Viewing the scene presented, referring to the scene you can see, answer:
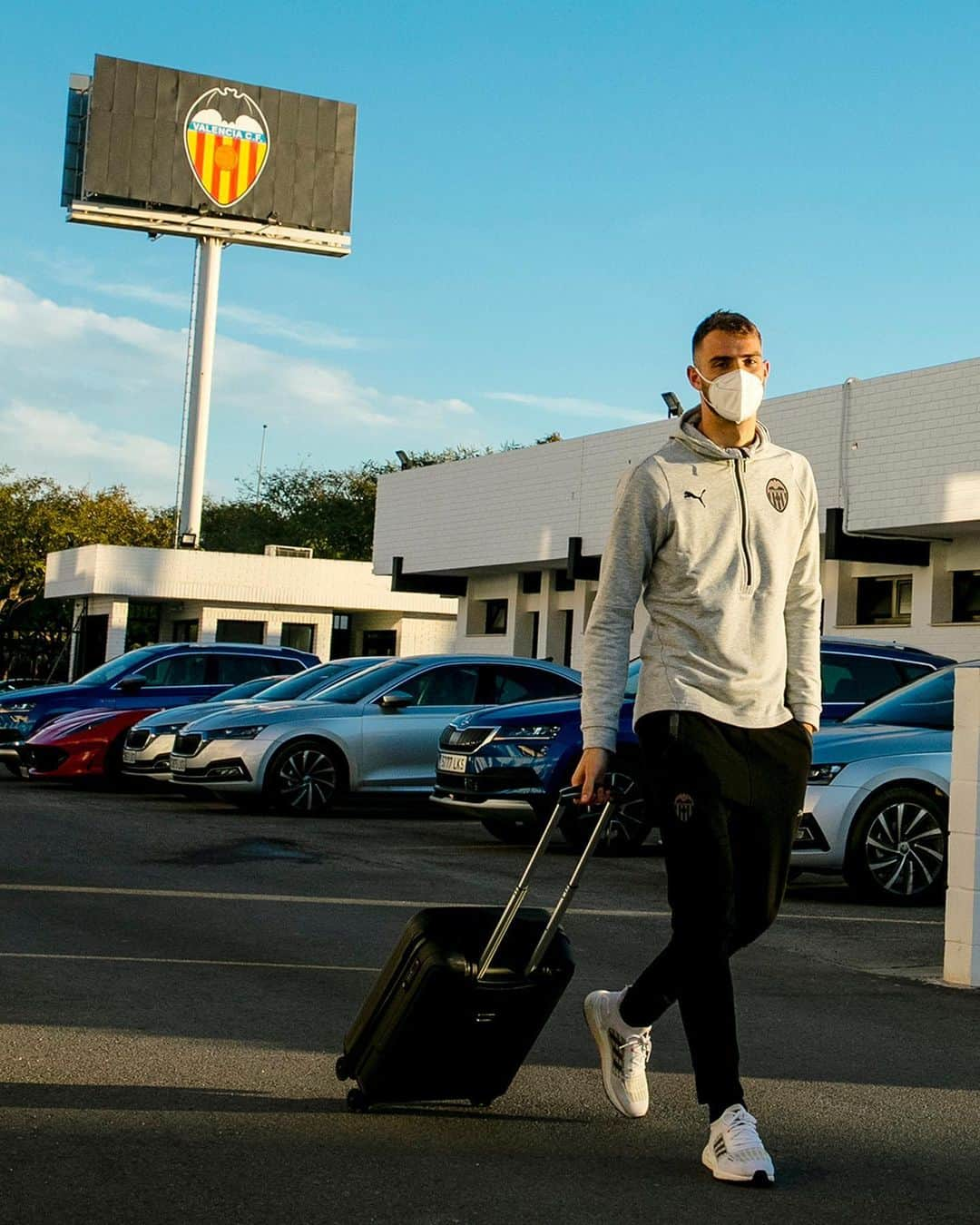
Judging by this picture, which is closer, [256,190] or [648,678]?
[648,678]

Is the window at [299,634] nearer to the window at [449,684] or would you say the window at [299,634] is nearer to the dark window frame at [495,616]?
the dark window frame at [495,616]

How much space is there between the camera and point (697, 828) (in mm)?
4422

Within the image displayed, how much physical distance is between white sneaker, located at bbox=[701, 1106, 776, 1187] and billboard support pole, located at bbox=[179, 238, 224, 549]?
57.2 meters

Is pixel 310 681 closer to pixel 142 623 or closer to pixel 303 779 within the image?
pixel 303 779

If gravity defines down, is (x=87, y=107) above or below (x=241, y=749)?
above

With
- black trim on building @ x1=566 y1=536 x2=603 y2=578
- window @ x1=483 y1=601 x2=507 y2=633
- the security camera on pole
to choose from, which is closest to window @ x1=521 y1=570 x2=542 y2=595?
window @ x1=483 y1=601 x2=507 y2=633

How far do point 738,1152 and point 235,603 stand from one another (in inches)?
2010

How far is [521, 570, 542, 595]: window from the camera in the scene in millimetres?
38594

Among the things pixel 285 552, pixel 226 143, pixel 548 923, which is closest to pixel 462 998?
pixel 548 923

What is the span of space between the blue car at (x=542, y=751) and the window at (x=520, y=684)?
8.95 ft

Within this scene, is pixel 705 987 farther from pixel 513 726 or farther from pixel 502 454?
pixel 502 454

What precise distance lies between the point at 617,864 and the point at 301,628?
43.3m

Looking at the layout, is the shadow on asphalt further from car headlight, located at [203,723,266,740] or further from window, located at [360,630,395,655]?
window, located at [360,630,395,655]

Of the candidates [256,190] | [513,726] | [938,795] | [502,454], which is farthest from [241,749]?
[256,190]
